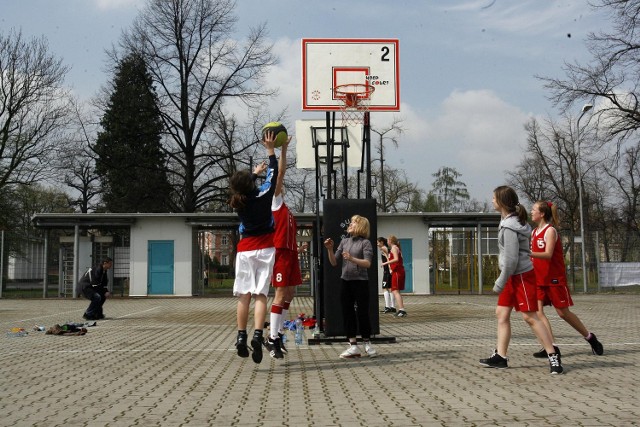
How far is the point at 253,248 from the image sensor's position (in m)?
7.27

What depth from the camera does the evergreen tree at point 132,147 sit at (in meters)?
41.2

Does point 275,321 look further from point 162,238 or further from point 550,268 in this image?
point 162,238

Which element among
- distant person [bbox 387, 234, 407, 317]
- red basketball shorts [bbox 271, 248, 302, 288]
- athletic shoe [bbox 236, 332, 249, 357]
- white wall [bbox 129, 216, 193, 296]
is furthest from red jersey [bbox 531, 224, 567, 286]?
white wall [bbox 129, 216, 193, 296]

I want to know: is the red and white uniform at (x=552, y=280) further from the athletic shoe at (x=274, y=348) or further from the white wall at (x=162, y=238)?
the white wall at (x=162, y=238)

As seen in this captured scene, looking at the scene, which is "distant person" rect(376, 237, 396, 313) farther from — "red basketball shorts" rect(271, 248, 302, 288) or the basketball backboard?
"red basketball shorts" rect(271, 248, 302, 288)

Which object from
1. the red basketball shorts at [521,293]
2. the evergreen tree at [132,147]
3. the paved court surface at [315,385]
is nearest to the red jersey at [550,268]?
the red basketball shorts at [521,293]

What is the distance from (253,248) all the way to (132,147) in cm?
3857

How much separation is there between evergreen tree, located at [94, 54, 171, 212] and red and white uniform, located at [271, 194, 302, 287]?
33715 mm

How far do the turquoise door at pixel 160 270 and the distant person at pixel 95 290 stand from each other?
13.3 m

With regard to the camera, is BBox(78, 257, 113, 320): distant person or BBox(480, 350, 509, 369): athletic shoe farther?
BBox(78, 257, 113, 320): distant person

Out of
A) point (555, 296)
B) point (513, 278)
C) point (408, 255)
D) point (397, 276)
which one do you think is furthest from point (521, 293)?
point (408, 255)

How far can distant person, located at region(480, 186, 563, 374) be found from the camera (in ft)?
23.6

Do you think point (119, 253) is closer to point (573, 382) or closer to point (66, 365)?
point (66, 365)

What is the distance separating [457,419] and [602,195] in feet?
167
